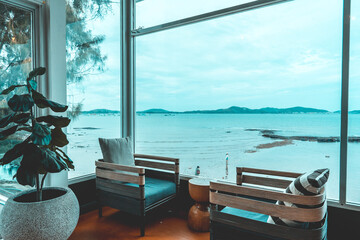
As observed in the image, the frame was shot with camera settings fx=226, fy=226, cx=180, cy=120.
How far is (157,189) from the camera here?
104 inches

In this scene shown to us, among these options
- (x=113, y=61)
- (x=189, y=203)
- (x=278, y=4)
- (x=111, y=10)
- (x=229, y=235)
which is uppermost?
(x=111, y=10)

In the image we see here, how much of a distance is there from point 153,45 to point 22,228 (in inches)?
112

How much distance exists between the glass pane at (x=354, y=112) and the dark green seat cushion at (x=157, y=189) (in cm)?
186

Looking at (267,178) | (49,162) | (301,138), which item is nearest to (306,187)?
(267,178)

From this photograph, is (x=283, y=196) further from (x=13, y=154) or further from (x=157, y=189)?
(x=13, y=154)

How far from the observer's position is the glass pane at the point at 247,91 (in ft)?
7.79

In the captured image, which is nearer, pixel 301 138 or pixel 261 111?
pixel 301 138

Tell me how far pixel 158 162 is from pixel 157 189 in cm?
49

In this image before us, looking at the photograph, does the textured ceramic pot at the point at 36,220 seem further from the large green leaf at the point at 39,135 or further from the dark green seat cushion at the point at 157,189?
the dark green seat cushion at the point at 157,189

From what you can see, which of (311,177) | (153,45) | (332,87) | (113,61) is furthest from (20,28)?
(332,87)

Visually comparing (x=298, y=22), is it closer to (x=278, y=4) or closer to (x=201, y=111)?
(x=278, y=4)

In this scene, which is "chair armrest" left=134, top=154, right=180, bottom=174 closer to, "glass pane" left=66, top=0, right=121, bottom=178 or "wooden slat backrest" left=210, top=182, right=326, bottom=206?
"glass pane" left=66, top=0, right=121, bottom=178

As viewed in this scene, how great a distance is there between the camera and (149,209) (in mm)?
2486

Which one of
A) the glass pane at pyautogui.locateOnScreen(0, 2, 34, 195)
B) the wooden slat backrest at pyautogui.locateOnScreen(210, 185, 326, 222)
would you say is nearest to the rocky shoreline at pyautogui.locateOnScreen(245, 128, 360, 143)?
the wooden slat backrest at pyautogui.locateOnScreen(210, 185, 326, 222)
